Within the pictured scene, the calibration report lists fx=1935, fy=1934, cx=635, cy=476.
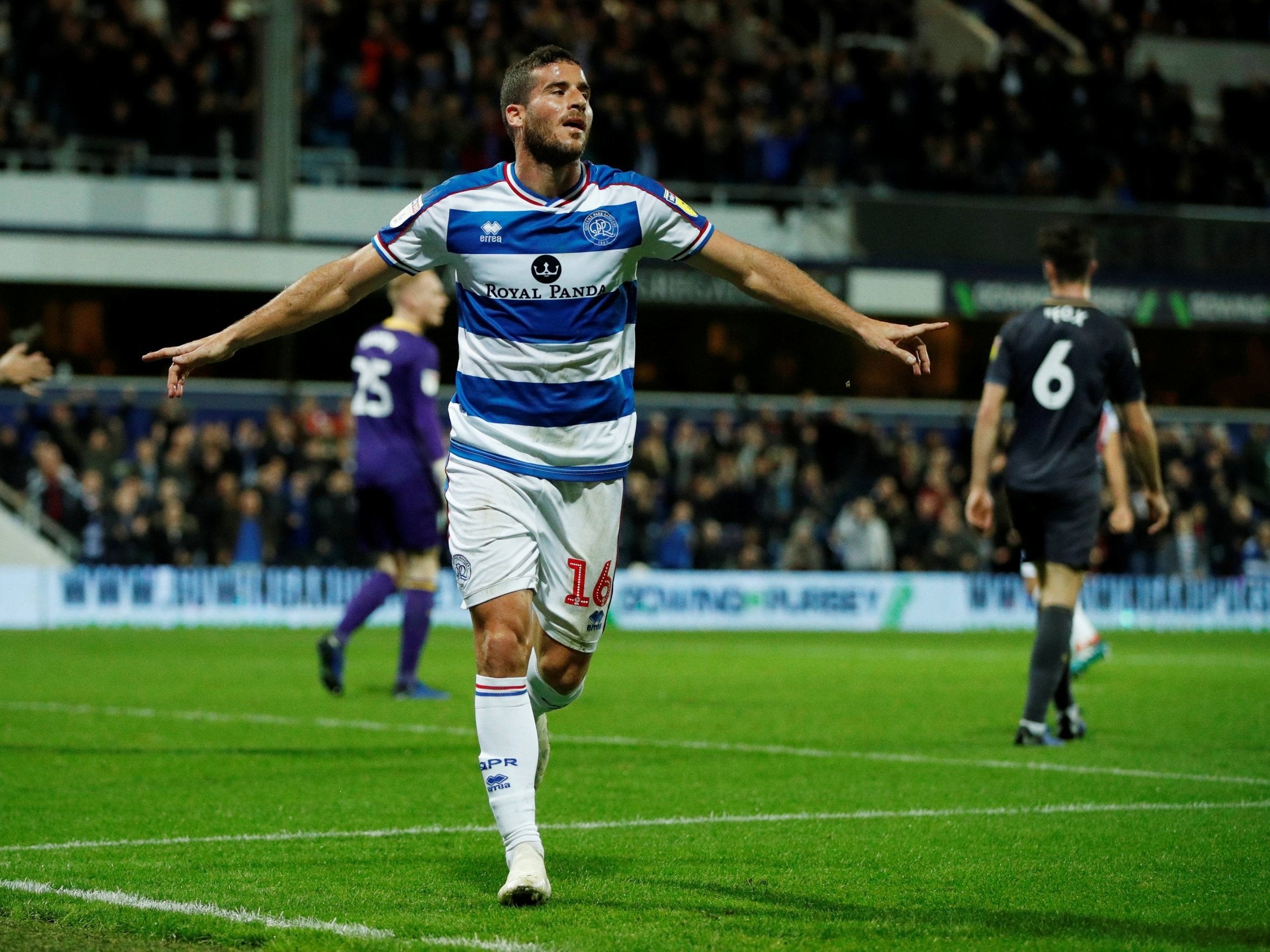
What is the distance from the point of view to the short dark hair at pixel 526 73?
5676 millimetres

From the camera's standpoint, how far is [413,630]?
12.0m

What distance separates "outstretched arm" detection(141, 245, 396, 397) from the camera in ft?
18.2

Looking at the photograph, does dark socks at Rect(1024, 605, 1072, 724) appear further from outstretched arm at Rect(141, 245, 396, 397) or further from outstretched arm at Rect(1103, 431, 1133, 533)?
outstretched arm at Rect(141, 245, 396, 397)

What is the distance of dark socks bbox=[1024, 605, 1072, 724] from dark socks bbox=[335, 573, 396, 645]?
170 inches

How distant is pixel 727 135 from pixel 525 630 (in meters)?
24.9

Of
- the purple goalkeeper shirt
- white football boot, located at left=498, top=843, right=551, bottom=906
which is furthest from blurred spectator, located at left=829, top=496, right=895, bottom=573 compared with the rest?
white football boot, located at left=498, top=843, right=551, bottom=906

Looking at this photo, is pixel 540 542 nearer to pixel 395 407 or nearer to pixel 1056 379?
pixel 1056 379

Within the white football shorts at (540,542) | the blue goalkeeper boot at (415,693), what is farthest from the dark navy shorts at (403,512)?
the white football shorts at (540,542)

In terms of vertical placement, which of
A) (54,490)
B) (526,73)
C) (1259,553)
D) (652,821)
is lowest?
(1259,553)

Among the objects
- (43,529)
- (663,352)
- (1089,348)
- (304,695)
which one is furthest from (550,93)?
(663,352)

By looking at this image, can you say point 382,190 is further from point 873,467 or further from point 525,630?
point 525,630

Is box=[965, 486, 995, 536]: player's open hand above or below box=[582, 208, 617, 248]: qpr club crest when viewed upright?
below

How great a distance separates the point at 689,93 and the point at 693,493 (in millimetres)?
8451

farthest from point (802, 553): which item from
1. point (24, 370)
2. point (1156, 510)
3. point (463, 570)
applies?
point (463, 570)
